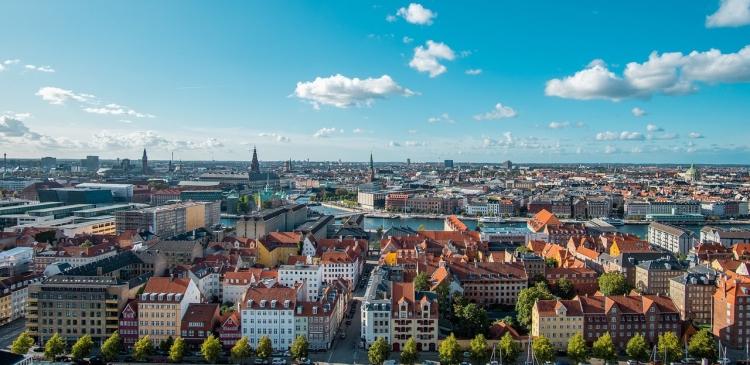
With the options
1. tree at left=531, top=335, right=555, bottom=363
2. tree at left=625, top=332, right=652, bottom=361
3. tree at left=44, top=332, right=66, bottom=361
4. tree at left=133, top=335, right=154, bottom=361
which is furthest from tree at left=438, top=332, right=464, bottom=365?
tree at left=44, top=332, right=66, bottom=361

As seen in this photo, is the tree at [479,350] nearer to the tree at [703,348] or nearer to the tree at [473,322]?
the tree at [473,322]

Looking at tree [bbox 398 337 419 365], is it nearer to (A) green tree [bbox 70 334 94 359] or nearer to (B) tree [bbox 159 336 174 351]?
(B) tree [bbox 159 336 174 351]

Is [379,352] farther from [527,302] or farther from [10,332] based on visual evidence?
[10,332]

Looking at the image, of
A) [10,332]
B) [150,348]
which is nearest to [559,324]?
[150,348]

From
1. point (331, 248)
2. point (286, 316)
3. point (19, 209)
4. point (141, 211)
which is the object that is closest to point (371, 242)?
point (331, 248)

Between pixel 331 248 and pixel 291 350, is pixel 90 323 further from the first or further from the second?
pixel 331 248
